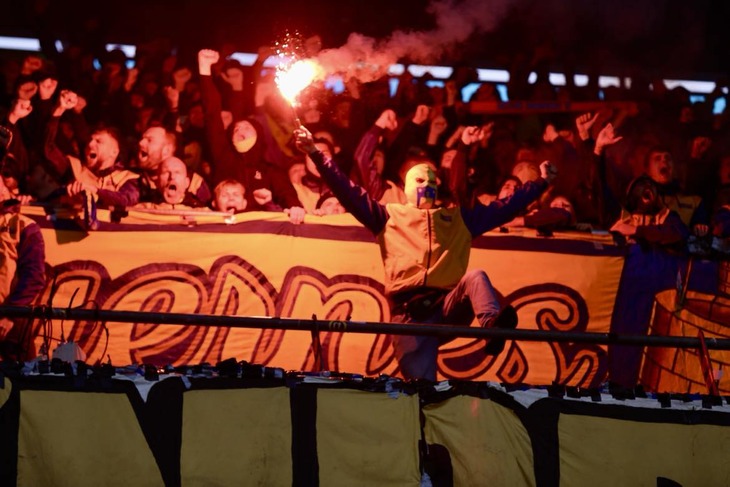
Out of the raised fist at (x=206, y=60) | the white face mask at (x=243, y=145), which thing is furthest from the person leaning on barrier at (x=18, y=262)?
the raised fist at (x=206, y=60)

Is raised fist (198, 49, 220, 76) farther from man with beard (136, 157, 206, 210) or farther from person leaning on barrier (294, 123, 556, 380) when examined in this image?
person leaning on barrier (294, 123, 556, 380)

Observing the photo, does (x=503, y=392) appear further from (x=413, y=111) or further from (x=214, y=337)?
(x=413, y=111)

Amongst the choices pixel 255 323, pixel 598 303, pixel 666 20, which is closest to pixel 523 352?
pixel 598 303

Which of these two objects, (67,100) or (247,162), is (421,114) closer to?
(247,162)

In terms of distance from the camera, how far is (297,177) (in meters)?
7.74

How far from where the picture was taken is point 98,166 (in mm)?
7488

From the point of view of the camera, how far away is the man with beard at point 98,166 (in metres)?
7.34

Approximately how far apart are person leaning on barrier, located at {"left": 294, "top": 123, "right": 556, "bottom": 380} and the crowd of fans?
1.37 m

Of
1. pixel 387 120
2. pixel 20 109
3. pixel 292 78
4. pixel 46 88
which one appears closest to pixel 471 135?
pixel 387 120

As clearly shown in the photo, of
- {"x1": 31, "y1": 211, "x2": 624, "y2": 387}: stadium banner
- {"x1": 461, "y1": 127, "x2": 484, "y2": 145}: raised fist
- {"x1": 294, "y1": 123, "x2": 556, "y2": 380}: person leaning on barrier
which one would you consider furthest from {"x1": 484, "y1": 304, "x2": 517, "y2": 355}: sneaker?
{"x1": 461, "y1": 127, "x2": 484, "y2": 145}: raised fist

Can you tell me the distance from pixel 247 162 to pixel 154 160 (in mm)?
714

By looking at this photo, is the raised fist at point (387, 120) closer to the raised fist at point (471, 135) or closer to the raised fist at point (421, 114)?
the raised fist at point (421, 114)

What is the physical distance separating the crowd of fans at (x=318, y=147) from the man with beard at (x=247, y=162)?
0.01 meters

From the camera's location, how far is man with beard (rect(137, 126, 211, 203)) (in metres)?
7.45
